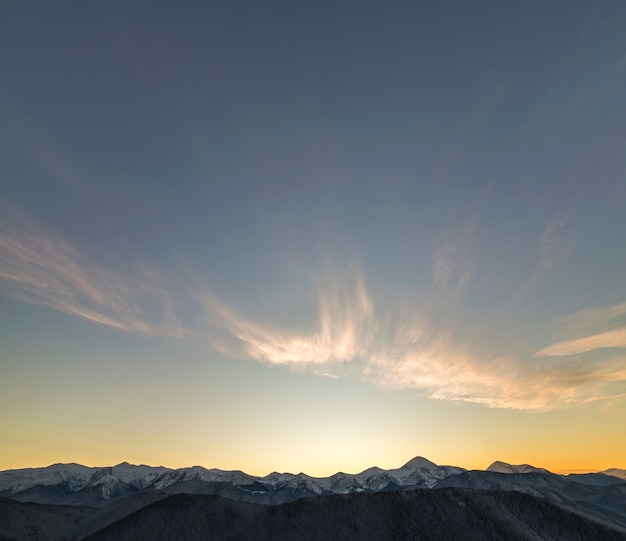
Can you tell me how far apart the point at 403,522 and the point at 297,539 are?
24211 millimetres

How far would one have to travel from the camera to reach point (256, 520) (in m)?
106

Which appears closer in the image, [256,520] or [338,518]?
[338,518]

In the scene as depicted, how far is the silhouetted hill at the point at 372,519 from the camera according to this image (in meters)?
86.6

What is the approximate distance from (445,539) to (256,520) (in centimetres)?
4732

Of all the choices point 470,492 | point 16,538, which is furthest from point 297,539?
point 16,538

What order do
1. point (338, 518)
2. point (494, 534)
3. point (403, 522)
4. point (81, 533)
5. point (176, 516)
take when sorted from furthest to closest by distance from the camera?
point (81, 533) → point (176, 516) → point (338, 518) → point (403, 522) → point (494, 534)

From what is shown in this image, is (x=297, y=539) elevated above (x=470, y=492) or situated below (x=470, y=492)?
below

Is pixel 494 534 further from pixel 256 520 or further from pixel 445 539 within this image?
pixel 256 520

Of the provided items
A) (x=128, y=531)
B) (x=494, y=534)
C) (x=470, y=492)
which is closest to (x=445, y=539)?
(x=494, y=534)

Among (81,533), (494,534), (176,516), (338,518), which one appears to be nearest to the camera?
(494,534)

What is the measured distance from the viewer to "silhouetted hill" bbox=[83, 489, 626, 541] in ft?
284

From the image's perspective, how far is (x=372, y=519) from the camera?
316 ft

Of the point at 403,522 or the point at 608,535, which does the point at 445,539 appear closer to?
the point at 403,522

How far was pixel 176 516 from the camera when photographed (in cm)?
10588
